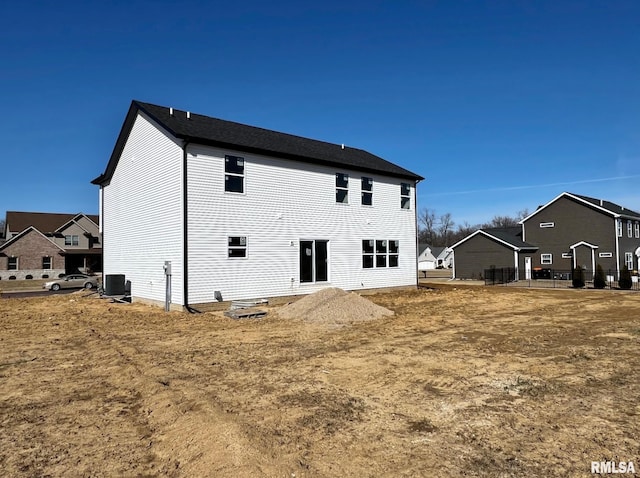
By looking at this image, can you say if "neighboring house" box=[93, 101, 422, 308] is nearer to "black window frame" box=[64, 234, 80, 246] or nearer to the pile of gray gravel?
the pile of gray gravel

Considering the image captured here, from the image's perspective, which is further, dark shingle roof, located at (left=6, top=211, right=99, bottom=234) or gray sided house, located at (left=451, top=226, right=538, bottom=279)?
dark shingle roof, located at (left=6, top=211, right=99, bottom=234)

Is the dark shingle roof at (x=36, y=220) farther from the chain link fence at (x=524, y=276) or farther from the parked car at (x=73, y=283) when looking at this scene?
the chain link fence at (x=524, y=276)

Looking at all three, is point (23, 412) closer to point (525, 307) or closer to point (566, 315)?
point (566, 315)

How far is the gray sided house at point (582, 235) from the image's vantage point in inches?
1326

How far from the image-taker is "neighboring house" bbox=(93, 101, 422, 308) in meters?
15.3

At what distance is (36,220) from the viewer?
53000 mm

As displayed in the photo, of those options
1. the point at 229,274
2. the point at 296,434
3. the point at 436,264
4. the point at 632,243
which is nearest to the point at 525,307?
the point at 229,274

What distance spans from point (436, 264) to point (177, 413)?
243 feet

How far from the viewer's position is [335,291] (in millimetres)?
15070

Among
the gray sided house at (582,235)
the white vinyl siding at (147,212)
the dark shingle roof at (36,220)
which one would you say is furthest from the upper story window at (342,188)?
the dark shingle roof at (36,220)

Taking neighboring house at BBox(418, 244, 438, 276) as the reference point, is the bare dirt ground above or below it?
below
